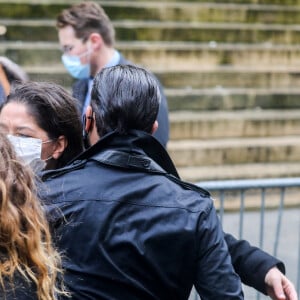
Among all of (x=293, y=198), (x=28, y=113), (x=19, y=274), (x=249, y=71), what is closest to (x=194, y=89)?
(x=249, y=71)

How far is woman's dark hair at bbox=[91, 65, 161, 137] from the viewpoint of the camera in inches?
69.2

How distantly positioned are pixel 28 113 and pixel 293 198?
461 centimetres

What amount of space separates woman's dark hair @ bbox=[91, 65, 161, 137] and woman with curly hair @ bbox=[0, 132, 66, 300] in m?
0.36

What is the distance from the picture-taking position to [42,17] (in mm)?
7348

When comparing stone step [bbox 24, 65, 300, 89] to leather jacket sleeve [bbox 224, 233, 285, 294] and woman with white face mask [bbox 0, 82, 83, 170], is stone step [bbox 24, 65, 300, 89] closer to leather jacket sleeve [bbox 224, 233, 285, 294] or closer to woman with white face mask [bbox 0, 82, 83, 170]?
woman with white face mask [bbox 0, 82, 83, 170]

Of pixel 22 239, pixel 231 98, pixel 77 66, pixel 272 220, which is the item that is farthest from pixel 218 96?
pixel 22 239

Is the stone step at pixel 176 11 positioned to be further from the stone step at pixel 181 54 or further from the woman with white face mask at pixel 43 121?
the woman with white face mask at pixel 43 121

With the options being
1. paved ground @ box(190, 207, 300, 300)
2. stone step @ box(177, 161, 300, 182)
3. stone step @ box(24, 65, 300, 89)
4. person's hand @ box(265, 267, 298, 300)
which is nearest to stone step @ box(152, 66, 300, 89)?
stone step @ box(24, 65, 300, 89)

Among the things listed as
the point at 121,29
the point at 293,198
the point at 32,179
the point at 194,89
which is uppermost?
the point at 32,179

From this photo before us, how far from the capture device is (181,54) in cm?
733

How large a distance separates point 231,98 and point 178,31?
45.3 inches

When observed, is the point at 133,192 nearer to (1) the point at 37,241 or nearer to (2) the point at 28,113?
(1) the point at 37,241

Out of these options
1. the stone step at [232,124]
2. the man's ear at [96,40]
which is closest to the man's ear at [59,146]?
the man's ear at [96,40]

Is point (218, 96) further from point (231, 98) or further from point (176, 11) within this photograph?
point (176, 11)
